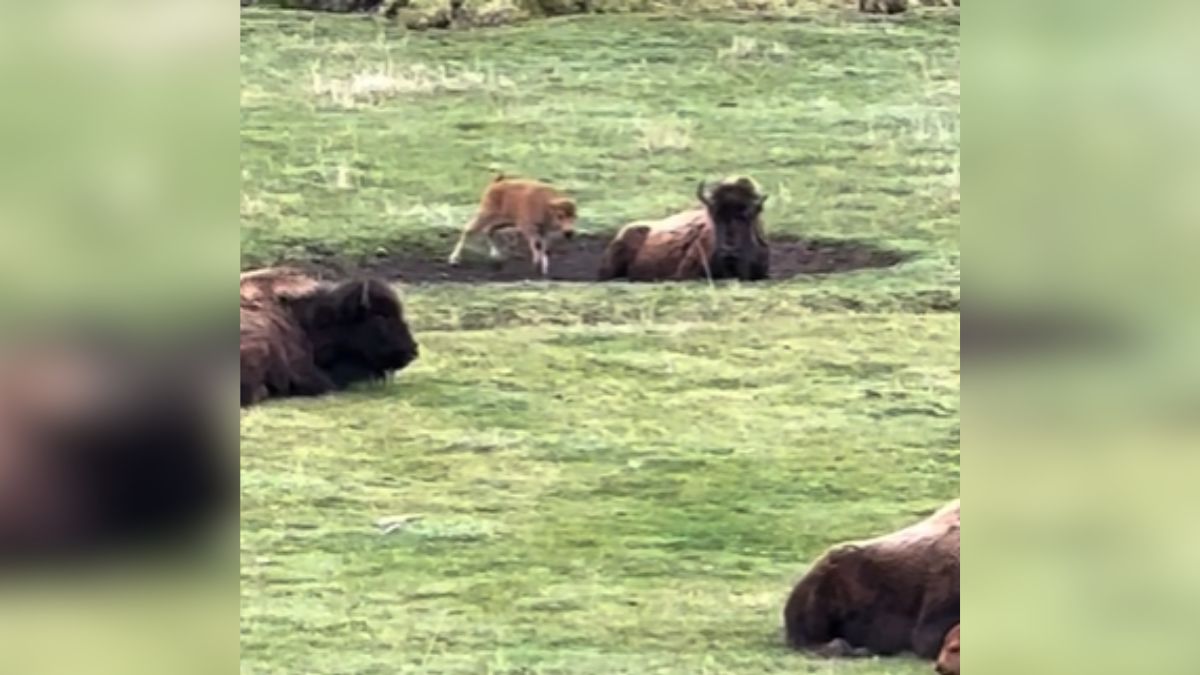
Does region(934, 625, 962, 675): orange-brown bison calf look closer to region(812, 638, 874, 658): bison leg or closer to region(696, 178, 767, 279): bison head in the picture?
region(812, 638, 874, 658): bison leg

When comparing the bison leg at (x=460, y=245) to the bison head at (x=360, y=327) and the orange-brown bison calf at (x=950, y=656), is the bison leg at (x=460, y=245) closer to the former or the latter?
the bison head at (x=360, y=327)

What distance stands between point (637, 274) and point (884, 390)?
1.84 feet

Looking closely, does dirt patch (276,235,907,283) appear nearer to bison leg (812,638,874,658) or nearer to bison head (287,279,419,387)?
bison head (287,279,419,387)

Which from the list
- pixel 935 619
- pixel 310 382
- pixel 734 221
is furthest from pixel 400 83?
pixel 935 619

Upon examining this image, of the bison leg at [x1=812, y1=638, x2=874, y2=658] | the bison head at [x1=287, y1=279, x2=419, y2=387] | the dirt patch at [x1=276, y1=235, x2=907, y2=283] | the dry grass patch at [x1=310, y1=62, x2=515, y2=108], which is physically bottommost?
the bison leg at [x1=812, y1=638, x2=874, y2=658]

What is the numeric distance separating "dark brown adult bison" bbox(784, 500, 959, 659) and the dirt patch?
54cm

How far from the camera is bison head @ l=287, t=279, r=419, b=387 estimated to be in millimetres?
3904

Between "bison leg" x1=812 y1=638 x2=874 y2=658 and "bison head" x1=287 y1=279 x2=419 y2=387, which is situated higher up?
"bison head" x1=287 y1=279 x2=419 y2=387

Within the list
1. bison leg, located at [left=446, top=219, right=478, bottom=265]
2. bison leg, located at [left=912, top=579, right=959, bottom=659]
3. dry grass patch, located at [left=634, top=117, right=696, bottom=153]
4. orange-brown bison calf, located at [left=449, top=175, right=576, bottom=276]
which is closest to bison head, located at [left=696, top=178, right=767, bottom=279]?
dry grass patch, located at [left=634, top=117, right=696, bottom=153]

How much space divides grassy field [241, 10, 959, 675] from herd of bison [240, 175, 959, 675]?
36 millimetres
